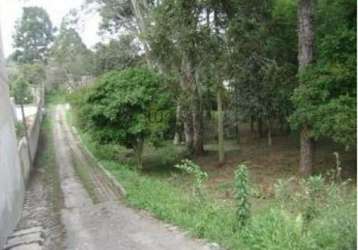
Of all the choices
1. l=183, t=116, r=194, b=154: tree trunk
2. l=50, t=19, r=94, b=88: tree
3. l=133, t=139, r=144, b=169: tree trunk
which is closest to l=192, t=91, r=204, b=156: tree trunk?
l=183, t=116, r=194, b=154: tree trunk

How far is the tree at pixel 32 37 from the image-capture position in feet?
189

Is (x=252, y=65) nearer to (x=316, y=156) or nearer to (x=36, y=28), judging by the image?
(x=316, y=156)

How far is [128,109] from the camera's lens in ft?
48.4

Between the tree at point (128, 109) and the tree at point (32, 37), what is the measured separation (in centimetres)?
4482

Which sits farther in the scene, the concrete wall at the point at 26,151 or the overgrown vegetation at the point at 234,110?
the concrete wall at the point at 26,151

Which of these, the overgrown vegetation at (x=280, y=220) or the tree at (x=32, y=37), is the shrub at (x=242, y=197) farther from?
the tree at (x=32, y=37)

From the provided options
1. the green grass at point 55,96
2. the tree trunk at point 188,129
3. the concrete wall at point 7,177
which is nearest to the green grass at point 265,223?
the concrete wall at point 7,177

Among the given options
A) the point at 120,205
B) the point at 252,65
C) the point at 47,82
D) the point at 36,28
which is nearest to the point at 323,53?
the point at 252,65

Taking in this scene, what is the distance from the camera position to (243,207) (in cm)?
604

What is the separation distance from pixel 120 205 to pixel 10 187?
93.4 inches

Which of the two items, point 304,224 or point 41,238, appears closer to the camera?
point 304,224

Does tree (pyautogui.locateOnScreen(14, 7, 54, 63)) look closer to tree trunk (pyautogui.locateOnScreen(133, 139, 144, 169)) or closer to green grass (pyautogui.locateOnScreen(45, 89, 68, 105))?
green grass (pyautogui.locateOnScreen(45, 89, 68, 105))

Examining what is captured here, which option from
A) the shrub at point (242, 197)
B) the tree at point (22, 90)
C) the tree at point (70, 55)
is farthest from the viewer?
the tree at point (70, 55)

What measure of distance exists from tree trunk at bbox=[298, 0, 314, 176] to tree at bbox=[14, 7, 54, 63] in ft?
162
